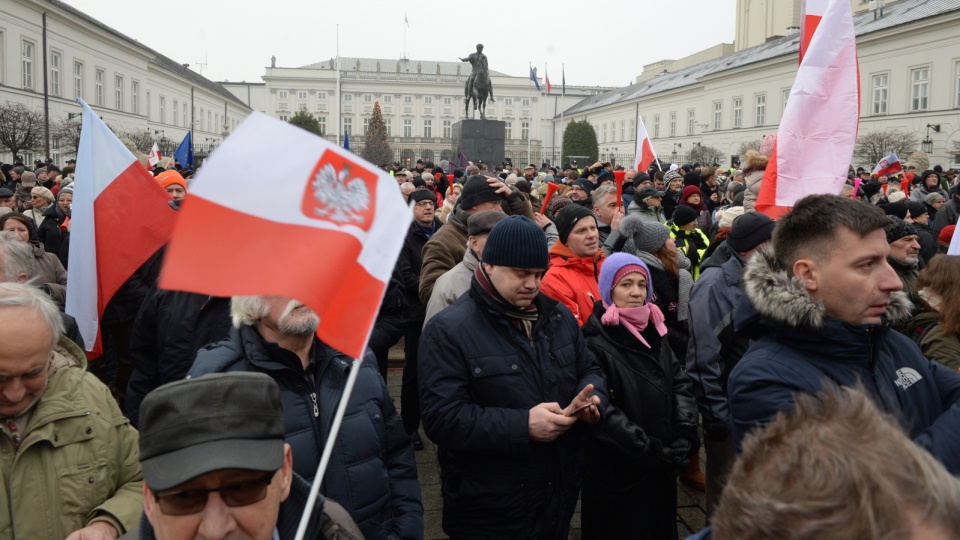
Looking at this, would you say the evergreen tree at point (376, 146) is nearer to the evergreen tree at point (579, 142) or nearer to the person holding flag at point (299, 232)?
the evergreen tree at point (579, 142)

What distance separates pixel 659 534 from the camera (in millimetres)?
3418

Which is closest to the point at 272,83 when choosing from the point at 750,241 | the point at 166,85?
the point at 166,85

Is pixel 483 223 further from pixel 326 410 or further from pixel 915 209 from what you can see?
pixel 915 209

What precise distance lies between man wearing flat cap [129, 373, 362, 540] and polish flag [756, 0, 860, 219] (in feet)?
9.28

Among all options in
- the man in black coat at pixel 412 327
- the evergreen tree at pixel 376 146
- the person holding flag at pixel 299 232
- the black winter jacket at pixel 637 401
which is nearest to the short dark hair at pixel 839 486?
the person holding flag at pixel 299 232

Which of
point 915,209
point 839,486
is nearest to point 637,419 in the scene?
point 839,486

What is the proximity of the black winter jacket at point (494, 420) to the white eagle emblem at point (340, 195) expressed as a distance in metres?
1.38

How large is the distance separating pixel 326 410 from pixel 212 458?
830 mm

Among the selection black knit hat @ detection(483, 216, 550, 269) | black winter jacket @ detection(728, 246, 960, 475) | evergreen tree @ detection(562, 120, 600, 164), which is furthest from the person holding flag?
evergreen tree @ detection(562, 120, 600, 164)

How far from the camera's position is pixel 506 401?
9.36ft

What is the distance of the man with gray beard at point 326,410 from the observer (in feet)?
7.40

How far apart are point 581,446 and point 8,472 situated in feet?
6.62

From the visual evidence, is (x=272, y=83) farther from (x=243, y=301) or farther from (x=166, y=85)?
(x=243, y=301)

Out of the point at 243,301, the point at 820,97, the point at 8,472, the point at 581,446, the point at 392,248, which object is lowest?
the point at 581,446
